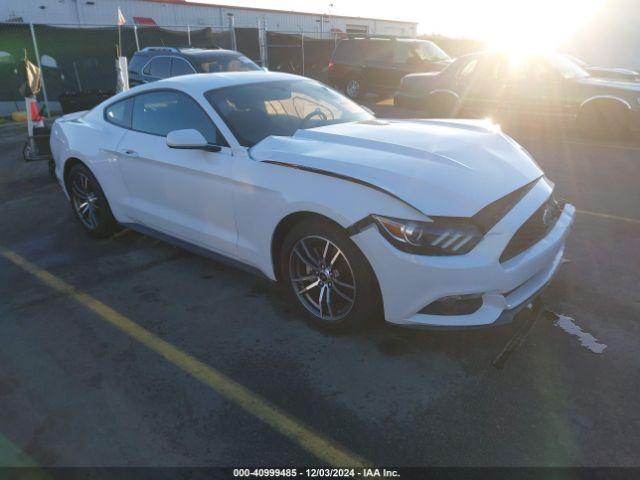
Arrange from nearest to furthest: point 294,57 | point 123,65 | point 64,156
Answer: point 64,156 < point 123,65 < point 294,57

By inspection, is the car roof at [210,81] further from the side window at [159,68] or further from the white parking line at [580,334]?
the side window at [159,68]

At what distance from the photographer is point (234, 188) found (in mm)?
3559

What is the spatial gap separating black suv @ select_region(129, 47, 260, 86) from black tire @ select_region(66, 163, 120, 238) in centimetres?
596

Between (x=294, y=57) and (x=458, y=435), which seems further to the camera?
(x=294, y=57)

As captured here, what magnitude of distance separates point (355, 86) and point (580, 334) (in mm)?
14347

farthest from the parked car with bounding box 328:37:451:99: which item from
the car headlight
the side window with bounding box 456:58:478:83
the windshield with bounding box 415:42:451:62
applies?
the car headlight

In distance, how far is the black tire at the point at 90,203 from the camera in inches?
191

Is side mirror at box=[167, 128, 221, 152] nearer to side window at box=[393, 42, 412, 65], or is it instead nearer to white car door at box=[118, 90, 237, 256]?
white car door at box=[118, 90, 237, 256]

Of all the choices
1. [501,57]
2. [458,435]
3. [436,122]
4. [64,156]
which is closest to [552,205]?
[436,122]

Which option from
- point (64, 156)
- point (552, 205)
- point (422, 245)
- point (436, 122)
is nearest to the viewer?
point (422, 245)

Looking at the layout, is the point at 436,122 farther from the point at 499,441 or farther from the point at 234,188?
the point at 499,441

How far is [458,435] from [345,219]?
1278 millimetres

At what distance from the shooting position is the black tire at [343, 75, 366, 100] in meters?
16.3

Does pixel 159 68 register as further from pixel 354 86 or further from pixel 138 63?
pixel 354 86
